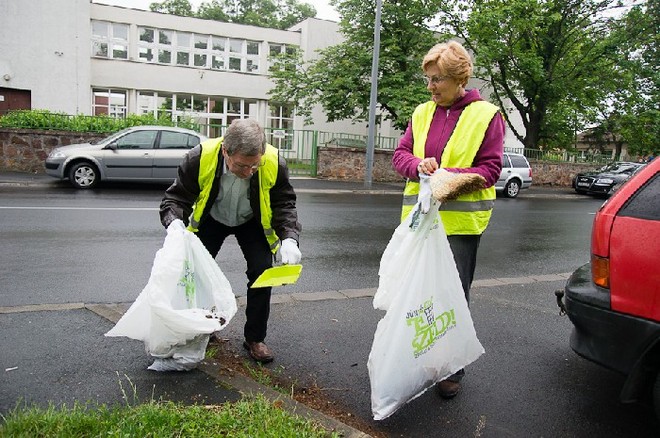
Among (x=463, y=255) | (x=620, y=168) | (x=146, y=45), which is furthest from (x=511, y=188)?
(x=146, y=45)

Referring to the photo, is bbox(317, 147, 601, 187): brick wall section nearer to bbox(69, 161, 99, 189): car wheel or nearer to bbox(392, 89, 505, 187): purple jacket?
bbox(69, 161, 99, 189): car wheel

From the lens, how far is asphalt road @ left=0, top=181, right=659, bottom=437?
307 centimetres

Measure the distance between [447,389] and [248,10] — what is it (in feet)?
190

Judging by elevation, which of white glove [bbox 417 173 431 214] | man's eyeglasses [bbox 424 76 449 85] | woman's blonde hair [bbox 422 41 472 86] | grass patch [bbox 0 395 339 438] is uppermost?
woman's blonde hair [bbox 422 41 472 86]

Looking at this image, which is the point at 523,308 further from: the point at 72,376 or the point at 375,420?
the point at 72,376

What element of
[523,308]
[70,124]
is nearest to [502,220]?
[523,308]

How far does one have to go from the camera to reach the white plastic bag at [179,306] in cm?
293

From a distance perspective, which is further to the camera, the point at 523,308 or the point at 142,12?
the point at 142,12

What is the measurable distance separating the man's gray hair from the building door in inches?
1059

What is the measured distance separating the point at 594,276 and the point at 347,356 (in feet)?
5.51

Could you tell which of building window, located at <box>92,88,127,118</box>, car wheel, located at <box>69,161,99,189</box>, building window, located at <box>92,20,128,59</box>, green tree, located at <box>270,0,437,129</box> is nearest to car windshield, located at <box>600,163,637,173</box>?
green tree, located at <box>270,0,437,129</box>

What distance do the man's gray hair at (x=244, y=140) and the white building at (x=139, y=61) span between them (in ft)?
60.9

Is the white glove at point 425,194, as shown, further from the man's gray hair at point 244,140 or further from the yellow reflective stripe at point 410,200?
the man's gray hair at point 244,140

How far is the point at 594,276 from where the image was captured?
301 centimetres
